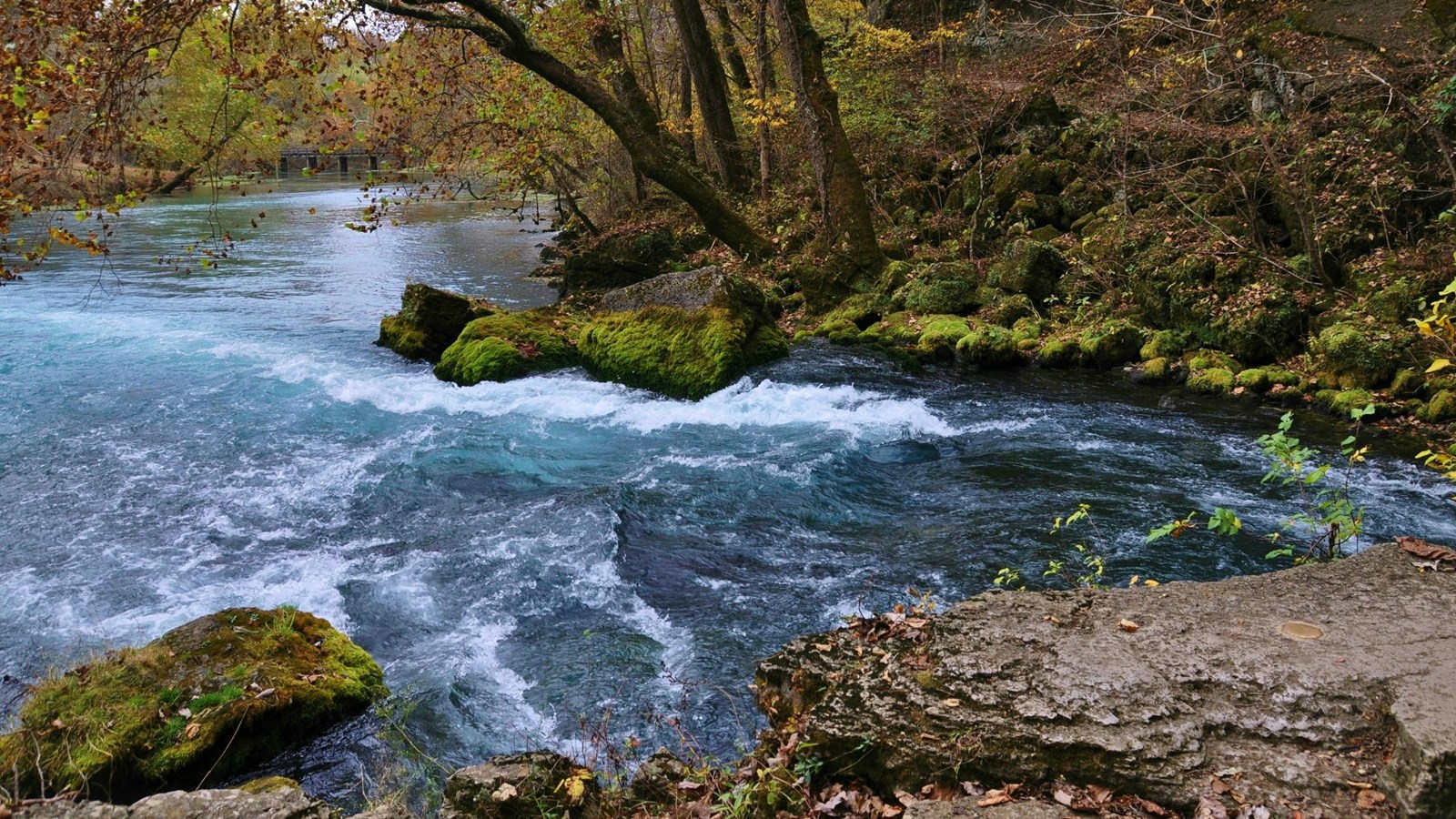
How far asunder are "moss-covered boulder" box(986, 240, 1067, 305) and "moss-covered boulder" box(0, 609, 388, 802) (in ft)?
34.7

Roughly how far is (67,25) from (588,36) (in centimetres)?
1053

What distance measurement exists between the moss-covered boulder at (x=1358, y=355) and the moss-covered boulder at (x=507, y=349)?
31.9ft

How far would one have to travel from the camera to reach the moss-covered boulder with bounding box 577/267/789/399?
11.3 m

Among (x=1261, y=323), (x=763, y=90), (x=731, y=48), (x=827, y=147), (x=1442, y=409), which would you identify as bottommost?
(x=1442, y=409)

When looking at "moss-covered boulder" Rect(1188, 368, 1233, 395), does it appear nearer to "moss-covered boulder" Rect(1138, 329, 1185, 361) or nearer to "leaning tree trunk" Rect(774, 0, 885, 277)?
"moss-covered boulder" Rect(1138, 329, 1185, 361)

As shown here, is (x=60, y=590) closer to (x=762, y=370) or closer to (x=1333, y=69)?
(x=762, y=370)

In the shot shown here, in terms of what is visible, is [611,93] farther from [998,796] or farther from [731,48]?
[998,796]

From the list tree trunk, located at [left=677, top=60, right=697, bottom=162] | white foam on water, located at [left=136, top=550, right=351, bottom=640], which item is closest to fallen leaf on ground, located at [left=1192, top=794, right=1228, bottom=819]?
white foam on water, located at [left=136, top=550, right=351, bottom=640]

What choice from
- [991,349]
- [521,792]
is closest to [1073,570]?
[521,792]

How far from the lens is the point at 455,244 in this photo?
1070 inches

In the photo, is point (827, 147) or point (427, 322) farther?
point (827, 147)

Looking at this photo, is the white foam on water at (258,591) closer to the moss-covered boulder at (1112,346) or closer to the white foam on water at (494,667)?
the white foam on water at (494,667)

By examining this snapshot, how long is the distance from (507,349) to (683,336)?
2.71 meters

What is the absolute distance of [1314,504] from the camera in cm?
701
